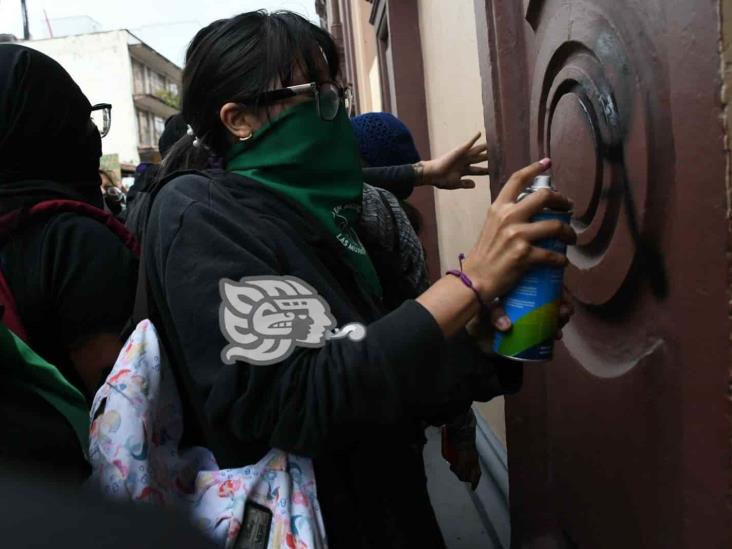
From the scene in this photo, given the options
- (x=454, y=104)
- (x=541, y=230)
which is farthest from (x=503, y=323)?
(x=454, y=104)

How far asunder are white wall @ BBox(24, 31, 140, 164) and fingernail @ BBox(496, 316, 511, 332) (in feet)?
124

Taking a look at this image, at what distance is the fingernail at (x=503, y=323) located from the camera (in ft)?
3.51

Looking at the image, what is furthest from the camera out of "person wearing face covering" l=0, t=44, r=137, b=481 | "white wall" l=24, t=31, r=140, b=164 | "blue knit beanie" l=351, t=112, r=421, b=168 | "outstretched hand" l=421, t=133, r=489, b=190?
"white wall" l=24, t=31, r=140, b=164

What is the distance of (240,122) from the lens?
133 centimetres

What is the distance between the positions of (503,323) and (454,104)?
2.15 m

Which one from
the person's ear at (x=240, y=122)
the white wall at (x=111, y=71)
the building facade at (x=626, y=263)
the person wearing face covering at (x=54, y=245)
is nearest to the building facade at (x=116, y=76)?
the white wall at (x=111, y=71)

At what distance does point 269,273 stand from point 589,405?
0.77m

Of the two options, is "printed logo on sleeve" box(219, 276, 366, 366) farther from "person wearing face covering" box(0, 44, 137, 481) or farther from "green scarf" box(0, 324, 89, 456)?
"person wearing face covering" box(0, 44, 137, 481)

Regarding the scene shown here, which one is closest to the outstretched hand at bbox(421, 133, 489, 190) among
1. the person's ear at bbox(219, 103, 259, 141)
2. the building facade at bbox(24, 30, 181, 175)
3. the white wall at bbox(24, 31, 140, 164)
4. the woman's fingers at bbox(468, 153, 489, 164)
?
the woman's fingers at bbox(468, 153, 489, 164)

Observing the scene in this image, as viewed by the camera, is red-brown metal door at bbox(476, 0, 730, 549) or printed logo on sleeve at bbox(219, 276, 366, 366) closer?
red-brown metal door at bbox(476, 0, 730, 549)

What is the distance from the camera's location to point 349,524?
121 centimetres

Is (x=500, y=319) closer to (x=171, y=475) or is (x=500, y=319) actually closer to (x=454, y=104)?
(x=171, y=475)

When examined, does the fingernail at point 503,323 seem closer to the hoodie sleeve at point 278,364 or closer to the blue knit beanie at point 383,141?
the hoodie sleeve at point 278,364

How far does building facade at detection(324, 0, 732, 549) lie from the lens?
92 centimetres
